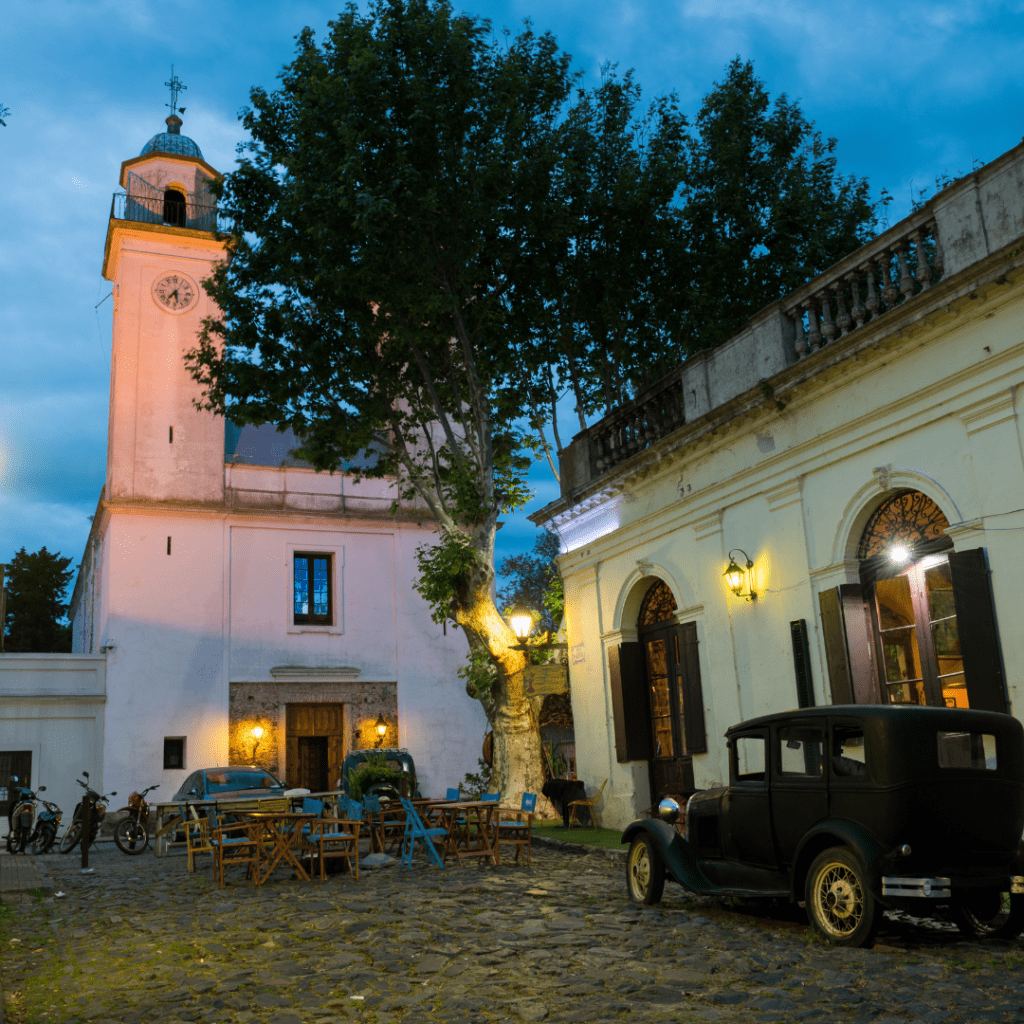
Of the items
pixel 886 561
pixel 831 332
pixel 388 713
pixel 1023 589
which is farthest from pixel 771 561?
pixel 388 713

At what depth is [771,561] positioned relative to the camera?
11.5 m

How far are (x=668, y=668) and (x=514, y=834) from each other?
3308 mm

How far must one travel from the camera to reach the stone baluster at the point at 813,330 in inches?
430

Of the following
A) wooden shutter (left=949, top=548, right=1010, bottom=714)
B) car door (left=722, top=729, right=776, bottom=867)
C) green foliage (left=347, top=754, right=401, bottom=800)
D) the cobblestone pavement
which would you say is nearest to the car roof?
car door (left=722, top=729, right=776, bottom=867)

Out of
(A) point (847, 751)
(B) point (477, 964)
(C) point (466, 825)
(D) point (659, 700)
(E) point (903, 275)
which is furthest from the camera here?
(D) point (659, 700)

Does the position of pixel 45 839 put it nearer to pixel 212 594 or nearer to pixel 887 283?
pixel 212 594

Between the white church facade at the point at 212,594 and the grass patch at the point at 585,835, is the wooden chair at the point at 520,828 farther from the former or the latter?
the white church facade at the point at 212,594

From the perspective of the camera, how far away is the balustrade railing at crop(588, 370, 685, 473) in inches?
Answer: 532

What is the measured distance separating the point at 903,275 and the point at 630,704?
23.4 feet

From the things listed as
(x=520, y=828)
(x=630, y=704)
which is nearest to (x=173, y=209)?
(x=630, y=704)

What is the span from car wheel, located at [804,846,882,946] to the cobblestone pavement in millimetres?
121

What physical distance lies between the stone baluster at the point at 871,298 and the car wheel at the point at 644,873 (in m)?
5.65

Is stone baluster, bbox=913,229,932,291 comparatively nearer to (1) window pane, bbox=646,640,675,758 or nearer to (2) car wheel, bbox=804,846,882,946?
(2) car wheel, bbox=804,846,882,946

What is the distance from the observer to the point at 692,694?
1281cm
